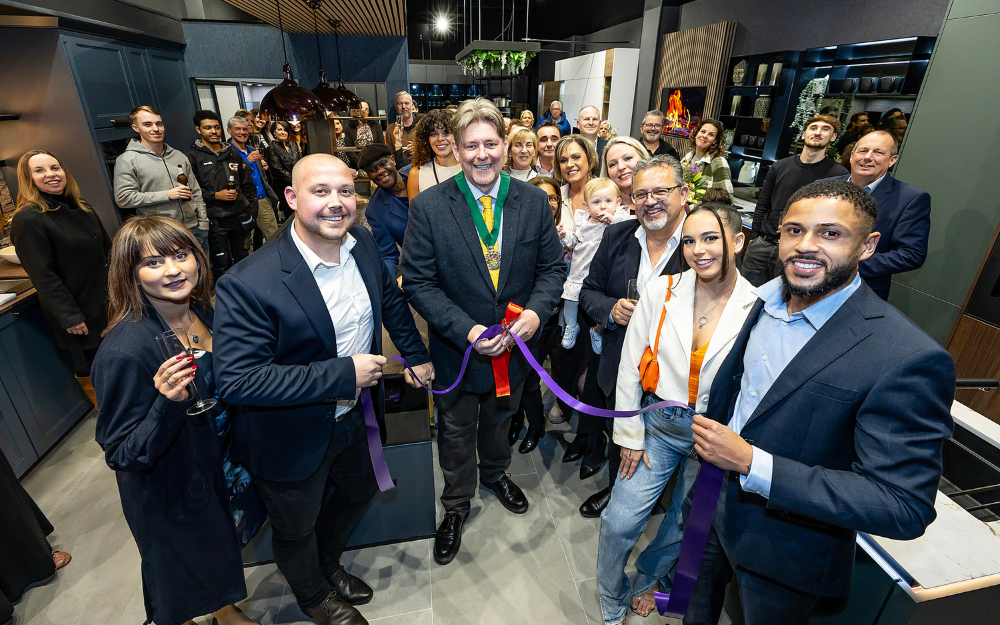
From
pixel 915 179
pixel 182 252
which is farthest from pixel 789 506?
pixel 915 179

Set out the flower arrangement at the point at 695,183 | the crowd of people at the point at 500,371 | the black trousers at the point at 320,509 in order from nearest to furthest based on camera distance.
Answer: the crowd of people at the point at 500,371
the black trousers at the point at 320,509
the flower arrangement at the point at 695,183

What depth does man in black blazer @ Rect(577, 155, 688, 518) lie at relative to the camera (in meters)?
2.03

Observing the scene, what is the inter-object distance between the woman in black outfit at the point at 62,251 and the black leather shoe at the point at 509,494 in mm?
2857

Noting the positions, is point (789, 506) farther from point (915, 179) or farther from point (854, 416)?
point (915, 179)

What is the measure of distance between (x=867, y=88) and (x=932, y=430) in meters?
5.40

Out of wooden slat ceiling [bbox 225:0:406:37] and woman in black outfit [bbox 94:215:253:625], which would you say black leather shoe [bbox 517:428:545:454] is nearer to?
woman in black outfit [bbox 94:215:253:625]

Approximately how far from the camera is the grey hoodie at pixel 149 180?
4035mm

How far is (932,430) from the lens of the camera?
3.53ft

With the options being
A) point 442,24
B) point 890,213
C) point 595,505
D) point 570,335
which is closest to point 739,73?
point 890,213

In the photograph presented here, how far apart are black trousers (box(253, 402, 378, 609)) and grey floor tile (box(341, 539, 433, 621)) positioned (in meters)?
0.25

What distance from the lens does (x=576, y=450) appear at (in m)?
3.15

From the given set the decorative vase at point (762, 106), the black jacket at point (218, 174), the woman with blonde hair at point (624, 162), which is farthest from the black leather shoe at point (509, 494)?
the decorative vase at point (762, 106)

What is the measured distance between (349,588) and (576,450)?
1.62 m

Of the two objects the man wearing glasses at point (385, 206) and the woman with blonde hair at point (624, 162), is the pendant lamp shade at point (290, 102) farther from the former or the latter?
the woman with blonde hair at point (624, 162)
